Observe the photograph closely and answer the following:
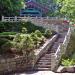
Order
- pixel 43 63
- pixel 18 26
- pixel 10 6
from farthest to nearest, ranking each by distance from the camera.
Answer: pixel 10 6
pixel 18 26
pixel 43 63

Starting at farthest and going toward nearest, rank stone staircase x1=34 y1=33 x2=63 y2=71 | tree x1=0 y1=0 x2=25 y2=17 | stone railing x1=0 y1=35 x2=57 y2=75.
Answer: tree x1=0 y1=0 x2=25 y2=17 < stone staircase x1=34 y1=33 x2=63 y2=71 < stone railing x1=0 y1=35 x2=57 y2=75

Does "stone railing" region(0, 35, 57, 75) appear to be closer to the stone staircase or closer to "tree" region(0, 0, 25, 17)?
the stone staircase

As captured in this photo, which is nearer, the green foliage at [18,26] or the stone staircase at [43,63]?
the stone staircase at [43,63]

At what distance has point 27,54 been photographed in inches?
799

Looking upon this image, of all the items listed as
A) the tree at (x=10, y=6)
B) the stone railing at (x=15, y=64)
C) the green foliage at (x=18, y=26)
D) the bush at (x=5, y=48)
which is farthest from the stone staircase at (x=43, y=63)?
the tree at (x=10, y=6)

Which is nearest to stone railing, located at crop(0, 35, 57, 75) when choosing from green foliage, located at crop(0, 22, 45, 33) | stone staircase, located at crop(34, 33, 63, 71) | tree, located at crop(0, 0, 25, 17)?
stone staircase, located at crop(34, 33, 63, 71)

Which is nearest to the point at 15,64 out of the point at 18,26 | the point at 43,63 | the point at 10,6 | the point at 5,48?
the point at 5,48

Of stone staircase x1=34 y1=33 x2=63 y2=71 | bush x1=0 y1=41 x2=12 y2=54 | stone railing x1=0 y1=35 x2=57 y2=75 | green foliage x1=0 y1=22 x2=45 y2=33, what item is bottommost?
green foliage x1=0 y1=22 x2=45 y2=33

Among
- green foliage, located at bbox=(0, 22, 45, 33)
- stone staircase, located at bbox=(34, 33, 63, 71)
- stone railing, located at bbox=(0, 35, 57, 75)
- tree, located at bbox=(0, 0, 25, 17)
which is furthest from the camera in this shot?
tree, located at bbox=(0, 0, 25, 17)

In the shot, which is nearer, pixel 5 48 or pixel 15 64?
pixel 15 64

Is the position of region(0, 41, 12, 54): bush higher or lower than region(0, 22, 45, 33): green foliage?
higher

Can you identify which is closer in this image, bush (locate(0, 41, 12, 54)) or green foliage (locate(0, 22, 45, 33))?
bush (locate(0, 41, 12, 54))

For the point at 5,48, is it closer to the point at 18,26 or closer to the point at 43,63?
the point at 43,63

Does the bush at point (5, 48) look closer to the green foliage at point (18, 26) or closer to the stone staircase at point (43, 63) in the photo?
the stone staircase at point (43, 63)
